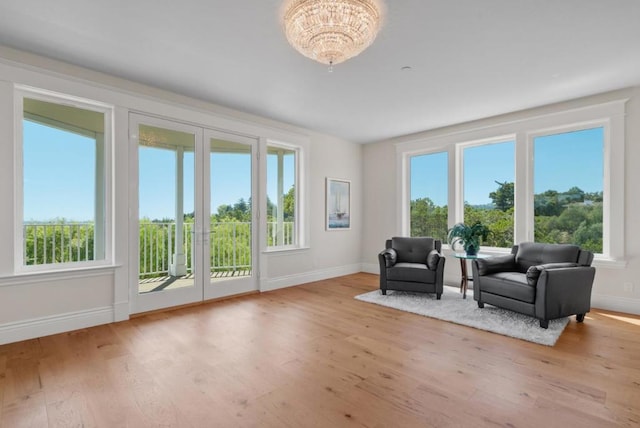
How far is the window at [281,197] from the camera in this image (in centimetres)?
517

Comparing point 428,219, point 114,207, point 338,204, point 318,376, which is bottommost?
point 318,376

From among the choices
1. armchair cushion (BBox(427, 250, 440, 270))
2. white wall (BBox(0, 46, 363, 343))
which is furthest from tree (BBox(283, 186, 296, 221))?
armchair cushion (BBox(427, 250, 440, 270))

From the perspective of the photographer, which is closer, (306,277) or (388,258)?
(388,258)

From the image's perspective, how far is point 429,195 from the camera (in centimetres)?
585

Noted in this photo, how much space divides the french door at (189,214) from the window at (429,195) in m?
3.07

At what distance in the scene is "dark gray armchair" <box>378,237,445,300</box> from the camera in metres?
4.40

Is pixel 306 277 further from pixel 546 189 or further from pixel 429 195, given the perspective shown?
pixel 546 189

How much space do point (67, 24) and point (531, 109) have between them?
5.45 metres

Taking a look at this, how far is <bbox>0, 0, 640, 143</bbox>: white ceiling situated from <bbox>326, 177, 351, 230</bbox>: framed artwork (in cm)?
197

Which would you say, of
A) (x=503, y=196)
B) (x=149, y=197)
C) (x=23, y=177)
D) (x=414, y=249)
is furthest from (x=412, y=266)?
(x=23, y=177)

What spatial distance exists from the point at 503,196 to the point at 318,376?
4148 millimetres

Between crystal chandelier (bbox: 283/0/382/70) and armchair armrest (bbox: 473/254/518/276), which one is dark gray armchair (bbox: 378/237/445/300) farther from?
crystal chandelier (bbox: 283/0/382/70)

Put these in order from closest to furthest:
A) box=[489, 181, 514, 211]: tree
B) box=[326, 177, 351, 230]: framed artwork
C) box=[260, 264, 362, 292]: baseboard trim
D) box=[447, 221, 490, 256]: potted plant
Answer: box=[447, 221, 490, 256]: potted plant
box=[489, 181, 514, 211]: tree
box=[260, 264, 362, 292]: baseboard trim
box=[326, 177, 351, 230]: framed artwork

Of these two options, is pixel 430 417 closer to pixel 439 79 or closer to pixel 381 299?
pixel 381 299
